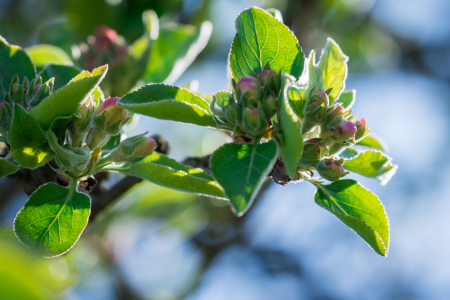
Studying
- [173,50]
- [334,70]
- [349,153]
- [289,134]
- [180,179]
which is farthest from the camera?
[173,50]

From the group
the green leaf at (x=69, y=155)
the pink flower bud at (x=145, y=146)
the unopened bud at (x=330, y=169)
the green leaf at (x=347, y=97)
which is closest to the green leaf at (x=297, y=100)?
the unopened bud at (x=330, y=169)

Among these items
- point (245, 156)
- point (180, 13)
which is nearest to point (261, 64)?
point (245, 156)

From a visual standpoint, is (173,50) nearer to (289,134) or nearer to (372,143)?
(372,143)

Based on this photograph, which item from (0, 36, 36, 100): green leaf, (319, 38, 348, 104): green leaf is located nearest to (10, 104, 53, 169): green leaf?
(0, 36, 36, 100): green leaf

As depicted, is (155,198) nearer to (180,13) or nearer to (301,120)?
(180,13)

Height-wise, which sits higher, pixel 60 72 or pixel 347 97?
pixel 347 97

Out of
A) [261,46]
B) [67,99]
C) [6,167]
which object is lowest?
[6,167]

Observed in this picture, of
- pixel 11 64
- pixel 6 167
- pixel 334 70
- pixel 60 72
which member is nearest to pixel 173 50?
pixel 60 72
